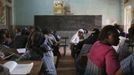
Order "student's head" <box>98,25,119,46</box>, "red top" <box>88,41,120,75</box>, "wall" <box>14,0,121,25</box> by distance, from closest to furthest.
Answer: "red top" <box>88,41,120,75</box> → "student's head" <box>98,25,119,46</box> → "wall" <box>14,0,121,25</box>

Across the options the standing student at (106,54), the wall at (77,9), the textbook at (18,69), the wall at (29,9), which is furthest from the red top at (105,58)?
the wall at (29,9)

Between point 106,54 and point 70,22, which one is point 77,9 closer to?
point 70,22

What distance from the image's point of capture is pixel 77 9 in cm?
1878

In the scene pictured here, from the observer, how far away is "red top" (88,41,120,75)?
2.79 meters

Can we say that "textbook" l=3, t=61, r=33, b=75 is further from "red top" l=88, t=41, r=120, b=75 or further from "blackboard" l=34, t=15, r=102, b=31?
"blackboard" l=34, t=15, r=102, b=31

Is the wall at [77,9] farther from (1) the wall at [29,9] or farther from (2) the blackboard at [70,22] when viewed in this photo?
(2) the blackboard at [70,22]

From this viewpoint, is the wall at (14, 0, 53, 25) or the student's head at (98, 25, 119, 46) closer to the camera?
the student's head at (98, 25, 119, 46)

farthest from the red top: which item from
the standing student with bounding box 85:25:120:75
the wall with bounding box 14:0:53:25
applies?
the wall with bounding box 14:0:53:25

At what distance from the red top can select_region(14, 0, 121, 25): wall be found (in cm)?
1561

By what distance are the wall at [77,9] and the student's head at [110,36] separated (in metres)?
15.7

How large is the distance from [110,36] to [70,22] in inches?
601

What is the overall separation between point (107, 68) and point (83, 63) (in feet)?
8.51

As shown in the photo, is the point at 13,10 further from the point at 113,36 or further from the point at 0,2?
the point at 113,36

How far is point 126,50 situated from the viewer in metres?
5.45
